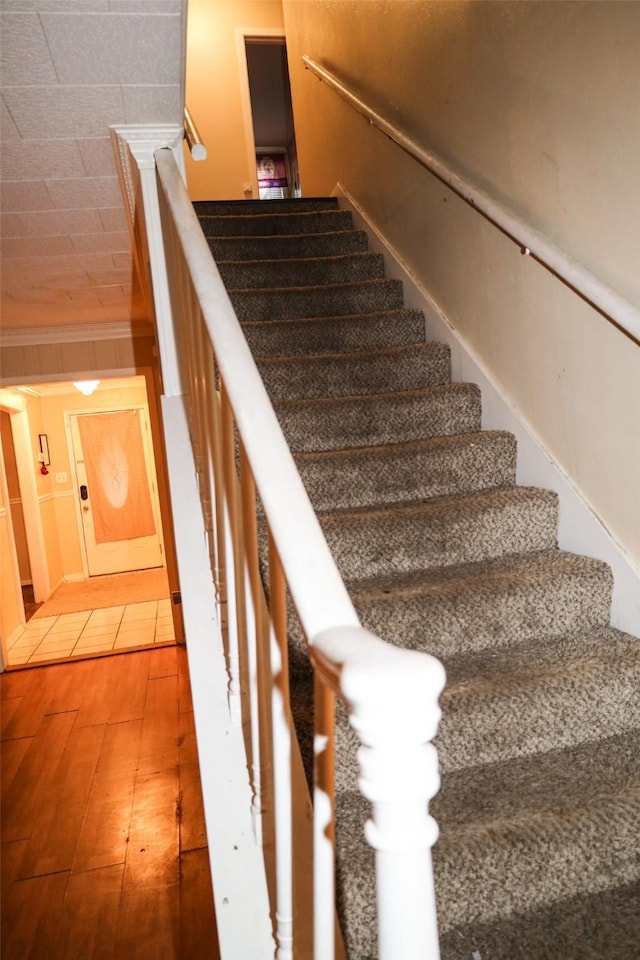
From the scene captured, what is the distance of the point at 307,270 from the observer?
10.9 feet

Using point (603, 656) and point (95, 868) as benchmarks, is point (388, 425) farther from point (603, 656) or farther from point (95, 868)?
point (95, 868)

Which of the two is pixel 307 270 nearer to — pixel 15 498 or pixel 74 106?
pixel 74 106

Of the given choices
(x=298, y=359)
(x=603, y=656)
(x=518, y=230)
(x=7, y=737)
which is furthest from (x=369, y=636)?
(x=7, y=737)

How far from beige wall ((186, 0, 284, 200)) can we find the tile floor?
12.7 ft

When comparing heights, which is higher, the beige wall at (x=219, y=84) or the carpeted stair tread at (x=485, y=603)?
the beige wall at (x=219, y=84)

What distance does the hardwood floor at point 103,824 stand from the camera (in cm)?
248

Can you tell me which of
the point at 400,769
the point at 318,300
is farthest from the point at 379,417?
the point at 400,769

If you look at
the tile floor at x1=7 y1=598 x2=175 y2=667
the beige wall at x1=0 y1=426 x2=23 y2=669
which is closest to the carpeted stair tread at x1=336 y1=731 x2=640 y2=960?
the tile floor at x1=7 y1=598 x2=175 y2=667

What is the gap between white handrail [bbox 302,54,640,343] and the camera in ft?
5.31

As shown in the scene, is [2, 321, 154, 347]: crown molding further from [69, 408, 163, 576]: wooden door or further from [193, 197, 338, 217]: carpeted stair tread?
[69, 408, 163, 576]: wooden door

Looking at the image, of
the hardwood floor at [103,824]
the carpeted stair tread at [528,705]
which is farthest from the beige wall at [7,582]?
the carpeted stair tread at [528,705]

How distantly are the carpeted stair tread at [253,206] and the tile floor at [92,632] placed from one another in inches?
136

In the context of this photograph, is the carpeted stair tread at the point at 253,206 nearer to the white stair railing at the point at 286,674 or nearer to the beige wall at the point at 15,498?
the white stair railing at the point at 286,674

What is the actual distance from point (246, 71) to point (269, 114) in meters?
2.08
